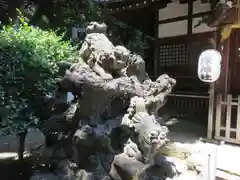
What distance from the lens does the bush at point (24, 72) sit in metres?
4.66

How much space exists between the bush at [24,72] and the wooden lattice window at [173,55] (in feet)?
22.4

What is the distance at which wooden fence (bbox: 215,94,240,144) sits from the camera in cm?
718

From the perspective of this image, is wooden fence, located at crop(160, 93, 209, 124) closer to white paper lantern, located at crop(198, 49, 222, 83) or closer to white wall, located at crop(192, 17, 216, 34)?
white wall, located at crop(192, 17, 216, 34)

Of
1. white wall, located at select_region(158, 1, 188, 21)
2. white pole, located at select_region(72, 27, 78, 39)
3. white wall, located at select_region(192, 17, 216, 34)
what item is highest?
white wall, located at select_region(158, 1, 188, 21)

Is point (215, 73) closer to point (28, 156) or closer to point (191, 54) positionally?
point (191, 54)

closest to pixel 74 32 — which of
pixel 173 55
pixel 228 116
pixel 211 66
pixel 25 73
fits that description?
pixel 25 73

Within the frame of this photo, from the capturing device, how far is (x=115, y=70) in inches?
182

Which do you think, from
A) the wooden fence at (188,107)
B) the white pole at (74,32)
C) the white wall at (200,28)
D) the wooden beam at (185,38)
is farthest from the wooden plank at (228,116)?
the white pole at (74,32)

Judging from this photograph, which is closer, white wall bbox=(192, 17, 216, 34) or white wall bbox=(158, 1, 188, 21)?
white wall bbox=(192, 17, 216, 34)

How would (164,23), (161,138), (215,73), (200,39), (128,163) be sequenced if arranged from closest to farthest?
(161,138)
(128,163)
(215,73)
(200,39)
(164,23)

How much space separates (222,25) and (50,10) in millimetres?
4589

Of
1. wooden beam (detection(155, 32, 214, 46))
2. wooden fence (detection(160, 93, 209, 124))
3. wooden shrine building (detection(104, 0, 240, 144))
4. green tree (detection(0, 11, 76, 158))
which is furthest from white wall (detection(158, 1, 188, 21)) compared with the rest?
green tree (detection(0, 11, 76, 158))

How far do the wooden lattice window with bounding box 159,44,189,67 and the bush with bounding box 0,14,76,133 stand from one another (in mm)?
6832

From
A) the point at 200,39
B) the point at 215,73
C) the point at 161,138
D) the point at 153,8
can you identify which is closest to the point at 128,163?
the point at 161,138
